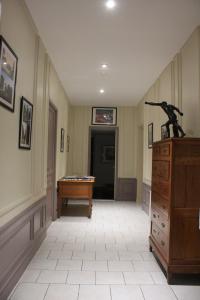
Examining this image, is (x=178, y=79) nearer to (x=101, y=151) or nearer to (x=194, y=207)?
(x=194, y=207)

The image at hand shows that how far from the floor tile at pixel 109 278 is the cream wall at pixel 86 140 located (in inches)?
207

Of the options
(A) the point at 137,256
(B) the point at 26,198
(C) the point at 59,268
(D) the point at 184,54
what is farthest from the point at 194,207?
(D) the point at 184,54

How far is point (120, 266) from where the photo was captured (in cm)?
321

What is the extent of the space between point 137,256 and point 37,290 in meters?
1.52

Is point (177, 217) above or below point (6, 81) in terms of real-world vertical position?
below

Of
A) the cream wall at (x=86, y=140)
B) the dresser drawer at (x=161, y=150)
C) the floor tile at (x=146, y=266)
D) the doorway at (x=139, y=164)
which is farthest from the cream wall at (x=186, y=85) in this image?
the cream wall at (x=86, y=140)

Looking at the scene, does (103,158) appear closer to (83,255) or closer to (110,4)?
(83,255)

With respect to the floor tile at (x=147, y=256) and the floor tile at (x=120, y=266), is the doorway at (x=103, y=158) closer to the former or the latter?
the floor tile at (x=147, y=256)

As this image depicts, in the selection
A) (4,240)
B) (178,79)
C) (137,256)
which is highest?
(178,79)

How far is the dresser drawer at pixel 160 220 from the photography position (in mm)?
2924

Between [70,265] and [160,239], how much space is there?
1166 millimetres

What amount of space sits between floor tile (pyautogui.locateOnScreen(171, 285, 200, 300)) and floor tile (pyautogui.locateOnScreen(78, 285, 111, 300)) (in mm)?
699

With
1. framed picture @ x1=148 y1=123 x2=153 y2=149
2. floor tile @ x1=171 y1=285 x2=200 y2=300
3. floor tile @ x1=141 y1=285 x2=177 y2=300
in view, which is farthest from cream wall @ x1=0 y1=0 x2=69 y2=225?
Result: framed picture @ x1=148 y1=123 x2=153 y2=149

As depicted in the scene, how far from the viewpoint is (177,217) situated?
2.80 metres
